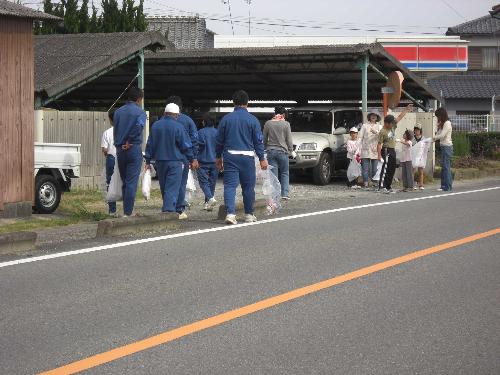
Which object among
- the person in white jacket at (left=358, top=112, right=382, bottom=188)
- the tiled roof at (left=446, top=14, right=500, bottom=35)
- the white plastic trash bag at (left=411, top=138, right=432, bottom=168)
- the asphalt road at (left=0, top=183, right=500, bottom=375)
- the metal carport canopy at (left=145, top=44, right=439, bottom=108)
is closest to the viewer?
the asphalt road at (left=0, top=183, right=500, bottom=375)

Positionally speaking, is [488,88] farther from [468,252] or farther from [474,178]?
[468,252]

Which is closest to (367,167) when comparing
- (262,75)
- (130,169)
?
(262,75)

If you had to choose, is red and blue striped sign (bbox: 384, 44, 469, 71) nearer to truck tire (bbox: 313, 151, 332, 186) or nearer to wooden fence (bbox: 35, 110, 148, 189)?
truck tire (bbox: 313, 151, 332, 186)

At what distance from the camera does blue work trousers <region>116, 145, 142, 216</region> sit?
13.5 m

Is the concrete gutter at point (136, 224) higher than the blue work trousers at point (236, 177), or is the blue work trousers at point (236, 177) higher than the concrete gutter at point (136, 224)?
the blue work trousers at point (236, 177)

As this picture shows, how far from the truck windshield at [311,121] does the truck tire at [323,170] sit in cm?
148

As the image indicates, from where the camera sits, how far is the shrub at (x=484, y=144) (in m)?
33.2

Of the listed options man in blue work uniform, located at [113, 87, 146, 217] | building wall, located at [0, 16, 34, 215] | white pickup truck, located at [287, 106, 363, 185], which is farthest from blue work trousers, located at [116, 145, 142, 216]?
white pickup truck, located at [287, 106, 363, 185]

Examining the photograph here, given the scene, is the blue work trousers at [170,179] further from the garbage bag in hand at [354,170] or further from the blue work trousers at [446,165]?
the garbage bag in hand at [354,170]

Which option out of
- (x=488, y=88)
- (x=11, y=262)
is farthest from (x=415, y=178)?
(x=488, y=88)

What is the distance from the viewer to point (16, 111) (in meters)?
14.6

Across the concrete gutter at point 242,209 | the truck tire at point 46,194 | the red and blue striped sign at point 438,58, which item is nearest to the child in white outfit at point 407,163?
the concrete gutter at point 242,209

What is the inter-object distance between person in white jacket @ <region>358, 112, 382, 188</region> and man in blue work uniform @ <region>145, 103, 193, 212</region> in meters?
8.14

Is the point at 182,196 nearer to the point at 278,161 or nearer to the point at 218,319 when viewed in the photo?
the point at 278,161
